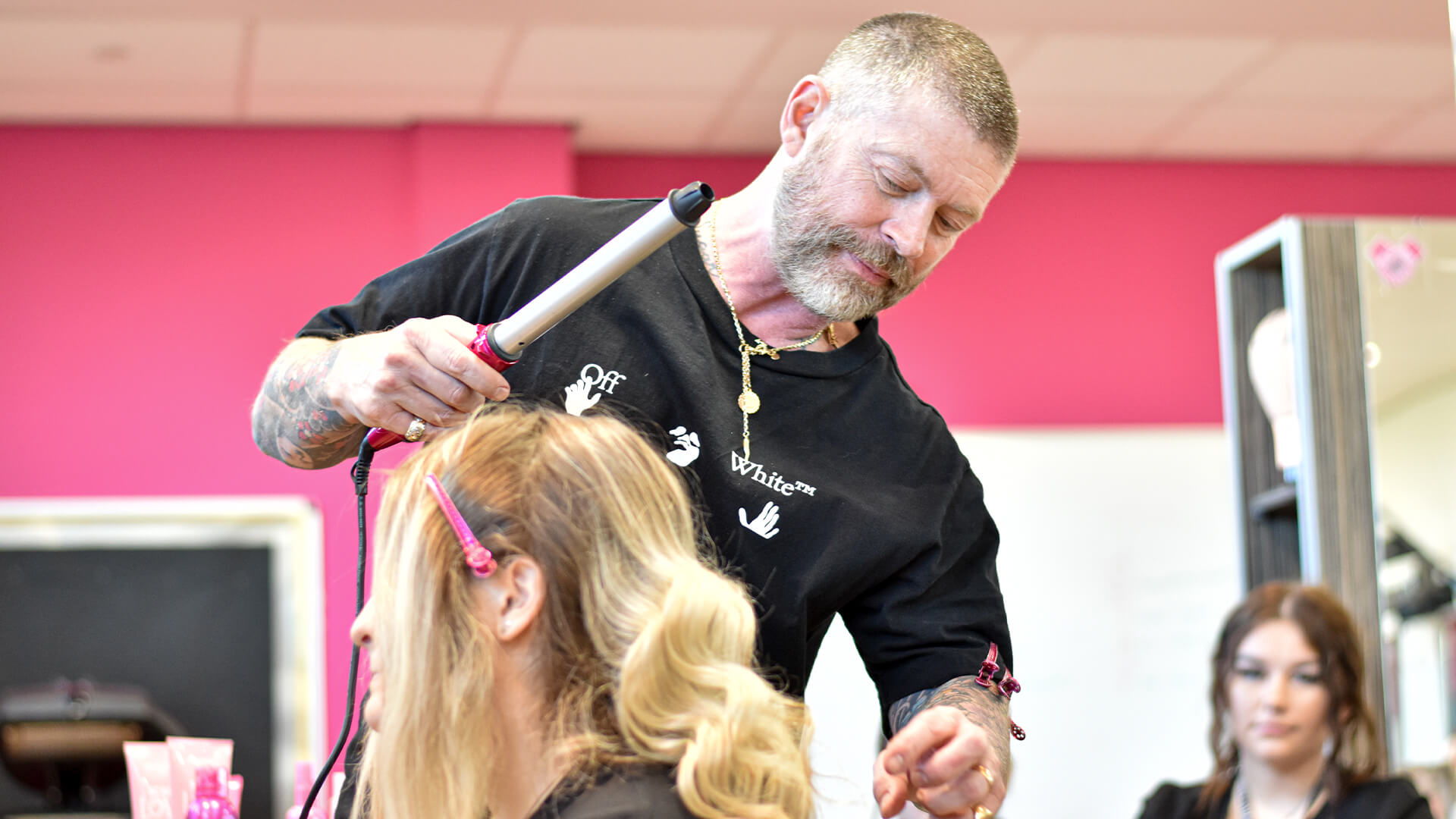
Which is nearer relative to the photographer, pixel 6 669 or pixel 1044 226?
pixel 6 669

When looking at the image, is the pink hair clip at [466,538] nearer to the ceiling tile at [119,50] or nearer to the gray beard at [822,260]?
the gray beard at [822,260]

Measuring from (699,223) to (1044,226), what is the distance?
11.1 ft

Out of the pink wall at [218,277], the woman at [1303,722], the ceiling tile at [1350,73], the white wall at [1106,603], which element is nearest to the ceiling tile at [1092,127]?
the ceiling tile at [1350,73]

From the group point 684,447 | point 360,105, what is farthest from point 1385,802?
point 360,105

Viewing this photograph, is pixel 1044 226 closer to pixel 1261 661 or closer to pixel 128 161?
pixel 1261 661

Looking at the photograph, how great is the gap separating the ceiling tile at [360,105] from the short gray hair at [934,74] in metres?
2.82

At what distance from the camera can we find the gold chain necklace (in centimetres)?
149

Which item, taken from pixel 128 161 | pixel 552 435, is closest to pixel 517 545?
pixel 552 435

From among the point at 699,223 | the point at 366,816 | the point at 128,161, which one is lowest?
the point at 366,816

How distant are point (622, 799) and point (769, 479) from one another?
459 millimetres

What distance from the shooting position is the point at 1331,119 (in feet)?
15.0

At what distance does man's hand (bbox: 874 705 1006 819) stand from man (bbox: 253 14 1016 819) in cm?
9

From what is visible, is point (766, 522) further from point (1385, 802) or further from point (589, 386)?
point (1385, 802)

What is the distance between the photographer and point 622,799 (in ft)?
3.51
